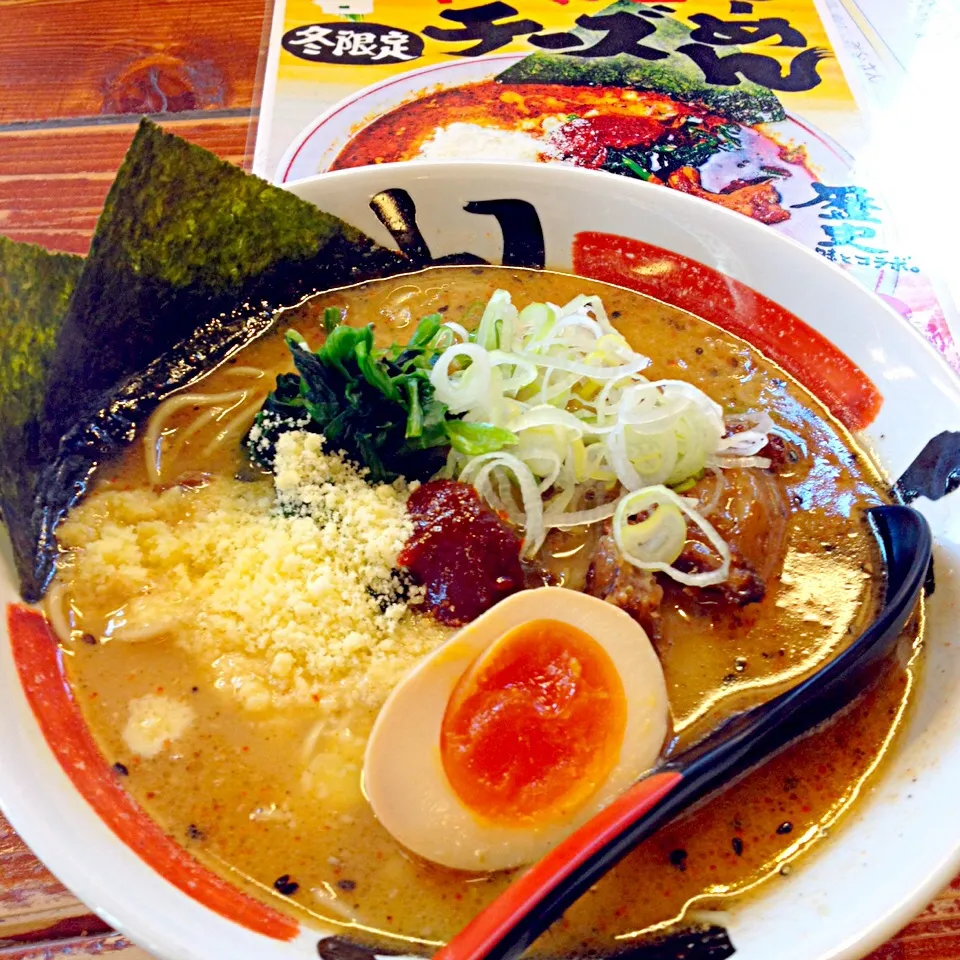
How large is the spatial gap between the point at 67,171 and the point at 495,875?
209 centimetres

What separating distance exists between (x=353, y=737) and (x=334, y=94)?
6.23 feet

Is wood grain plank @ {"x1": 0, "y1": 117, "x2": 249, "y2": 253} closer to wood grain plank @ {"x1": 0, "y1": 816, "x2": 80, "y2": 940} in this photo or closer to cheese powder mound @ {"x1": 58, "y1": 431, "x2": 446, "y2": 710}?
cheese powder mound @ {"x1": 58, "y1": 431, "x2": 446, "y2": 710}

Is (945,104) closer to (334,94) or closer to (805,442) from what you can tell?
(805,442)

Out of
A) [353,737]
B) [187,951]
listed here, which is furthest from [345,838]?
[187,951]

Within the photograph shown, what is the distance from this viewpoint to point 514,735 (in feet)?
3.49

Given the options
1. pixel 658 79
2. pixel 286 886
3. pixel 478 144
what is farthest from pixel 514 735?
pixel 658 79

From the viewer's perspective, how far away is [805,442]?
61.1 inches

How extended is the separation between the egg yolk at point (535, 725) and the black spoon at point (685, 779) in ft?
0.23

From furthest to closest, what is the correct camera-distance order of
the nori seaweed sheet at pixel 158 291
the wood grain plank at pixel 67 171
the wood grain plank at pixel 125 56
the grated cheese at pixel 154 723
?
the wood grain plank at pixel 125 56
the wood grain plank at pixel 67 171
the nori seaweed sheet at pixel 158 291
the grated cheese at pixel 154 723

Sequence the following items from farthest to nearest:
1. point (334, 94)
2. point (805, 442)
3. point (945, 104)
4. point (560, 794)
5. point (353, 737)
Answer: point (945, 104)
point (334, 94)
point (805, 442)
point (353, 737)
point (560, 794)

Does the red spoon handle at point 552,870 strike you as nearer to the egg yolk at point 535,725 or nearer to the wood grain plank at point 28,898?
the egg yolk at point 535,725

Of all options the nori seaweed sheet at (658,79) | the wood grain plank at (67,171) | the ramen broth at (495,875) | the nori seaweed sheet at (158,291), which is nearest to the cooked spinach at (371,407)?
the ramen broth at (495,875)

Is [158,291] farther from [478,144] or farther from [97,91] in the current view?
[97,91]

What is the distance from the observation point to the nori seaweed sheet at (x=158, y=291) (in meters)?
1.41
